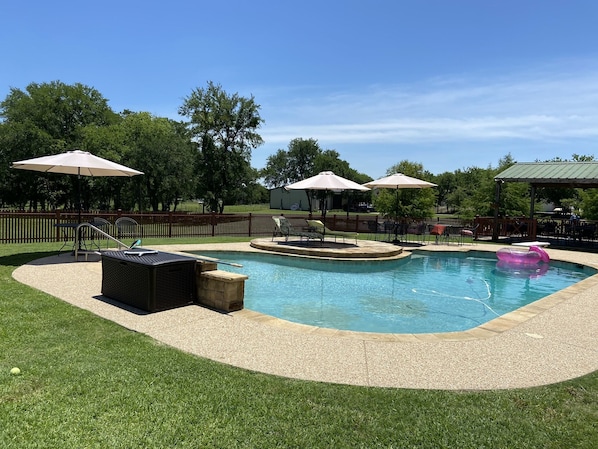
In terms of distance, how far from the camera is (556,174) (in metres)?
17.3

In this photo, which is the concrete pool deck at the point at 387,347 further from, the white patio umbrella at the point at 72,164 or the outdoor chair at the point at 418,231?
the outdoor chair at the point at 418,231

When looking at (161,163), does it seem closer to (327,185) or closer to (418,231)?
(327,185)

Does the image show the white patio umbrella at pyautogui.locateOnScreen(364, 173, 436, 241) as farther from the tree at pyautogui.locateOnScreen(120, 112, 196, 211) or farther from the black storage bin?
the tree at pyautogui.locateOnScreen(120, 112, 196, 211)

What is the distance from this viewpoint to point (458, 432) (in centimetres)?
273

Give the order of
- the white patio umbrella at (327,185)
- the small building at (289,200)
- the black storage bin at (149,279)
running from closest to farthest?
the black storage bin at (149,279), the white patio umbrella at (327,185), the small building at (289,200)

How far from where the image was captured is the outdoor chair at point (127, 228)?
436 inches

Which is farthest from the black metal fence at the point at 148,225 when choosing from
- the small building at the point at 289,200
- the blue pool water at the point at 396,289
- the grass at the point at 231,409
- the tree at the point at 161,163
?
the small building at the point at 289,200

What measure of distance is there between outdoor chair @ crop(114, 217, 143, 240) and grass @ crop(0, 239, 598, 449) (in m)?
7.39

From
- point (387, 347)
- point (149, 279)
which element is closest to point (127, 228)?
point (149, 279)

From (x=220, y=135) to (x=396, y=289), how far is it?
90.3 ft

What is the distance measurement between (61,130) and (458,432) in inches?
1520

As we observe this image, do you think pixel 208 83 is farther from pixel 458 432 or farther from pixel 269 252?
pixel 458 432

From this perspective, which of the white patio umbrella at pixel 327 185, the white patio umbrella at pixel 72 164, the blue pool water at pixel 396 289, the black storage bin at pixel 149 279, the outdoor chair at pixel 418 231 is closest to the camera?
A: the black storage bin at pixel 149 279

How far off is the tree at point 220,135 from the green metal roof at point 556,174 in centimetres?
2176
